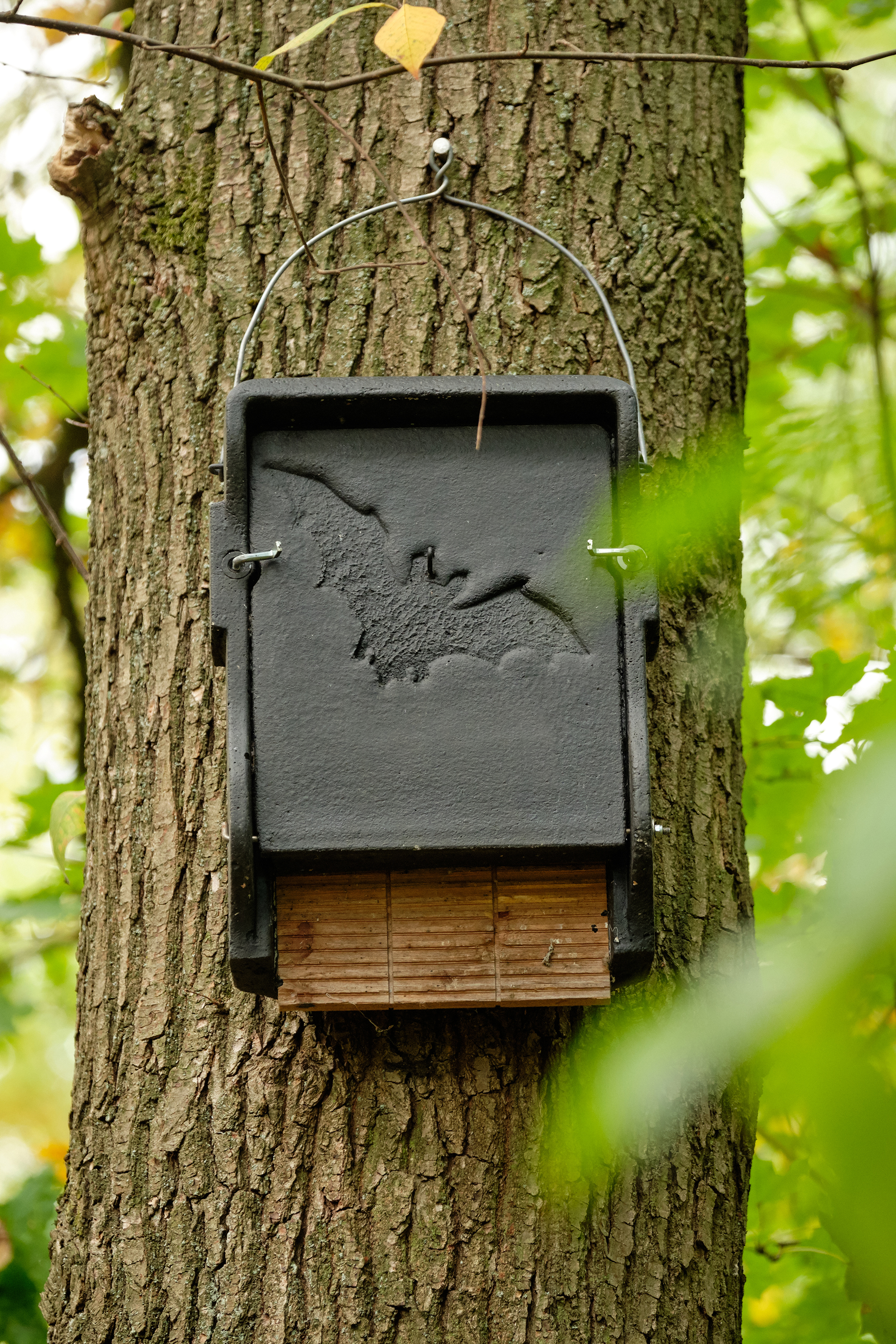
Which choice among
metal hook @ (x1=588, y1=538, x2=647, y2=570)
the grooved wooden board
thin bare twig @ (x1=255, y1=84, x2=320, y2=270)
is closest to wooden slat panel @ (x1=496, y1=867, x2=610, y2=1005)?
the grooved wooden board

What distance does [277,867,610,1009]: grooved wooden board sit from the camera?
3.31 feet

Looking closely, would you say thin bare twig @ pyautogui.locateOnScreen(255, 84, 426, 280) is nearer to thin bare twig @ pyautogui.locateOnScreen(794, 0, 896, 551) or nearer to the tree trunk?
the tree trunk

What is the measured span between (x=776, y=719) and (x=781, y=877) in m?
1.16

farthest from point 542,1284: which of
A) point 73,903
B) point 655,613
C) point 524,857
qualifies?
point 73,903

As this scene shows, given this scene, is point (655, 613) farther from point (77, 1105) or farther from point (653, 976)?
point (77, 1105)

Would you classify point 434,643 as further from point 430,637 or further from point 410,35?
point 410,35

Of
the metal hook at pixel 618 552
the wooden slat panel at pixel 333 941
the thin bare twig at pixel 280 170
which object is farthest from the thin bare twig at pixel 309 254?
the wooden slat panel at pixel 333 941

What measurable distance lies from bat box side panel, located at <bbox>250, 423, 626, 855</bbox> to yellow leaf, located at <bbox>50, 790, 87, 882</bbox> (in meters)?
0.85

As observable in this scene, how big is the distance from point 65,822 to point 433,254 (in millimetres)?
1126

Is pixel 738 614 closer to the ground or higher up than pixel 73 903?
higher up

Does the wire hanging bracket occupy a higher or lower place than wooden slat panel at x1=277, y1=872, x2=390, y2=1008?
higher

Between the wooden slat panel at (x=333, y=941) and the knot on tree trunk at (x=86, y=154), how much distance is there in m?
0.98

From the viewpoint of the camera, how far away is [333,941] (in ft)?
3.32

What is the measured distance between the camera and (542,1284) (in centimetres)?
106
